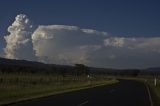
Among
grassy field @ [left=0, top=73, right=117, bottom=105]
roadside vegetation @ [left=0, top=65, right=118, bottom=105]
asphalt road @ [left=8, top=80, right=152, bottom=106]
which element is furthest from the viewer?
roadside vegetation @ [left=0, top=65, right=118, bottom=105]

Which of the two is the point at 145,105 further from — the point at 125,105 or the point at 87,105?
the point at 87,105

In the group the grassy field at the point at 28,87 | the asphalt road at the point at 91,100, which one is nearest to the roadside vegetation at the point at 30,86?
the grassy field at the point at 28,87

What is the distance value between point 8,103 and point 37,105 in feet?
5.91

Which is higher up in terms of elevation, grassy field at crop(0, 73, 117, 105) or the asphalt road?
grassy field at crop(0, 73, 117, 105)

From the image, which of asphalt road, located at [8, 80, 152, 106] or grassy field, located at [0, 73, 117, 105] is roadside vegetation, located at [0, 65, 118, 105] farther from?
asphalt road, located at [8, 80, 152, 106]

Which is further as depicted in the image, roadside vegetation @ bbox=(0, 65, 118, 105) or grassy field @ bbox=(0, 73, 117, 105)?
roadside vegetation @ bbox=(0, 65, 118, 105)

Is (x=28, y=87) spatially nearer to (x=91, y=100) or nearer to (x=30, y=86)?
(x=30, y=86)

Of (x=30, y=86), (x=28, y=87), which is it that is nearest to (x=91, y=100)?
(x=28, y=87)

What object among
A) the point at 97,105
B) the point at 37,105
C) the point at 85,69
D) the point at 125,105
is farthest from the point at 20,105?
the point at 85,69

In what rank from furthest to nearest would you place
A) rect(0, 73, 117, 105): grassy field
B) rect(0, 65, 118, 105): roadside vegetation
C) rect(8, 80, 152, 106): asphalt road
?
1. rect(0, 65, 118, 105): roadside vegetation
2. rect(0, 73, 117, 105): grassy field
3. rect(8, 80, 152, 106): asphalt road

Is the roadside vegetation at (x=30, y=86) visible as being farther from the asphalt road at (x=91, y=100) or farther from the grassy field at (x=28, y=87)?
the asphalt road at (x=91, y=100)

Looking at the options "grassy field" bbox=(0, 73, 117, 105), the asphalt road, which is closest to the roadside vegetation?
"grassy field" bbox=(0, 73, 117, 105)

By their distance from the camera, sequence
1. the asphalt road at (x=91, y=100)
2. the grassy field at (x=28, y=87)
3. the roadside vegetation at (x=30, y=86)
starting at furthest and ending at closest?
1. the roadside vegetation at (x=30, y=86)
2. the grassy field at (x=28, y=87)
3. the asphalt road at (x=91, y=100)

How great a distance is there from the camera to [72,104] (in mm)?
20188
